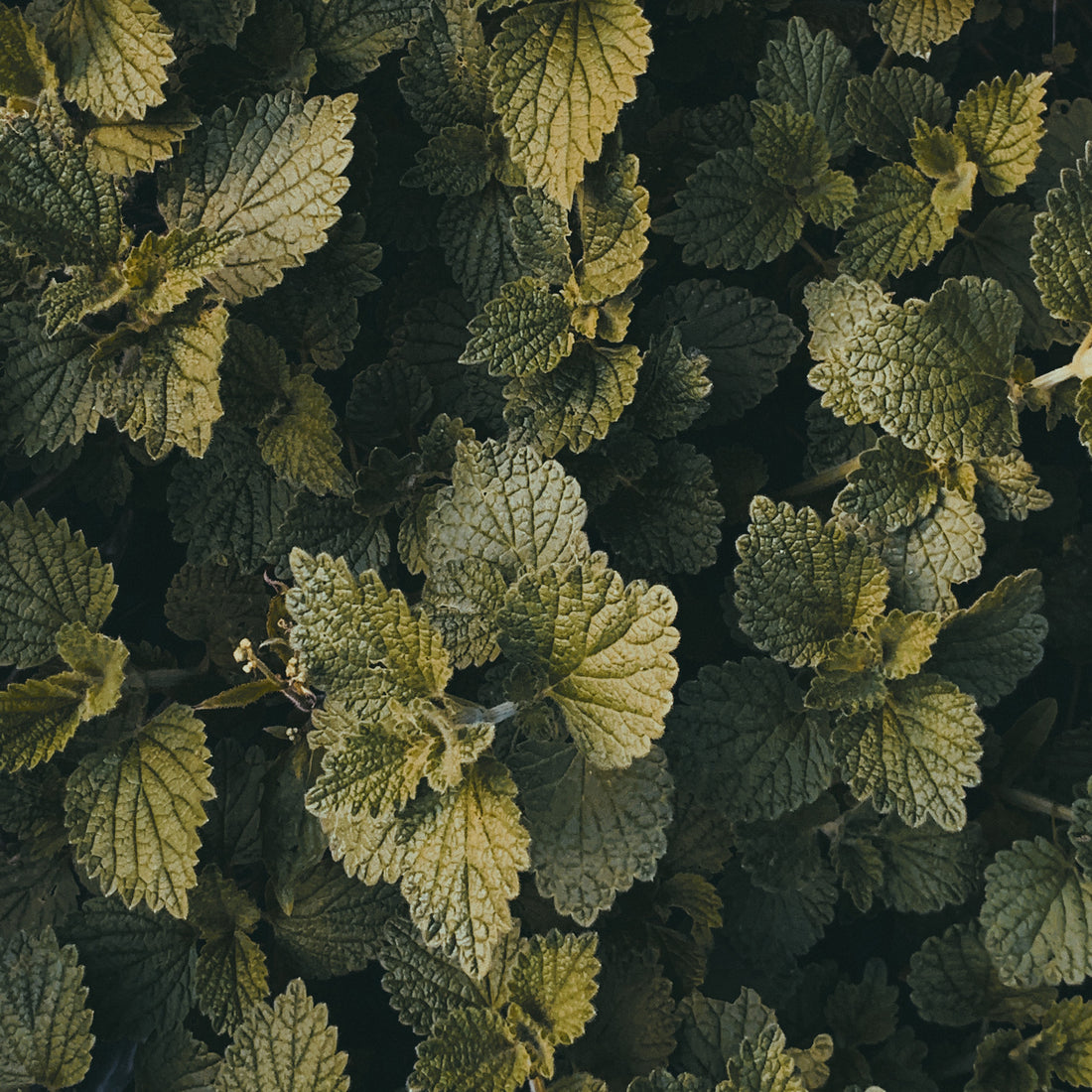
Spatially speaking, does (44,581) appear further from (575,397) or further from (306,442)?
(575,397)

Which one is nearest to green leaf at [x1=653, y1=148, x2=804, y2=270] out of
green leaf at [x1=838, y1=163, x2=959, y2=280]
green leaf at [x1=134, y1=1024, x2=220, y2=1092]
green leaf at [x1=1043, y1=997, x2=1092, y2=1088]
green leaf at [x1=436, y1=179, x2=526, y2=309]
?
green leaf at [x1=838, y1=163, x2=959, y2=280]

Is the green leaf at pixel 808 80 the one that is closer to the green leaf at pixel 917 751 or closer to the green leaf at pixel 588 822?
the green leaf at pixel 917 751

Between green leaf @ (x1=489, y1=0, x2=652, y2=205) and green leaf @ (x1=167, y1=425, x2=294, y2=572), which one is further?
green leaf @ (x1=167, y1=425, x2=294, y2=572)

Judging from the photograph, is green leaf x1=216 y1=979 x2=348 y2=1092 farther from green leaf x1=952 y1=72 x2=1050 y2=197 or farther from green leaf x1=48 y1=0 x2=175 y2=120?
green leaf x1=952 y1=72 x2=1050 y2=197

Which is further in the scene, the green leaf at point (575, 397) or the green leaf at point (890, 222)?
the green leaf at point (890, 222)

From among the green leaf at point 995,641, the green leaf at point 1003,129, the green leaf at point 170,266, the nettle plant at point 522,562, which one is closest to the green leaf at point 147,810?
the nettle plant at point 522,562

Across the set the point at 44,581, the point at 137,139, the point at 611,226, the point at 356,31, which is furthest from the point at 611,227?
the point at 44,581
